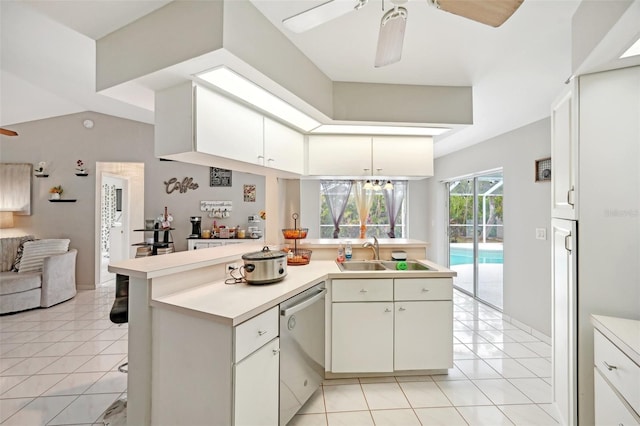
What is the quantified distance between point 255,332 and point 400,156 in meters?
2.16

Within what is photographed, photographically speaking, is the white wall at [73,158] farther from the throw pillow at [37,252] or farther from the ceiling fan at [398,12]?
the ceiling fan at [398,12]

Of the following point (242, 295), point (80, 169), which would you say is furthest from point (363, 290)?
point (80, 169)

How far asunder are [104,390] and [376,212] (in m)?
5.11

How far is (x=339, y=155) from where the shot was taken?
2779mm

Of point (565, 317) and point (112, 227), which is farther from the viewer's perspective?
point (112, 227)

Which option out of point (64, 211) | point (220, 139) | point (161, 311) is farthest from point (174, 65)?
point (64, 211)

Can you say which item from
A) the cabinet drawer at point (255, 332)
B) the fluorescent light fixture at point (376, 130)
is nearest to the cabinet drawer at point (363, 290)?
the cabinet drawer at point (255, 332)

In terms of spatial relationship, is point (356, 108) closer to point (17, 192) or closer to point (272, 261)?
point (272, 261)

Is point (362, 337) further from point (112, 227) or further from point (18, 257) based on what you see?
point (112, 227)

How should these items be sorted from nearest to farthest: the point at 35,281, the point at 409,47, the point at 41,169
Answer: the point at 409,47 < the point at 35,281 < the point at 41,169

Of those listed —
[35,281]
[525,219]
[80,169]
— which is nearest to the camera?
[525,219]

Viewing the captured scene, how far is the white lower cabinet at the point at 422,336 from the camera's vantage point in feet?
7.48

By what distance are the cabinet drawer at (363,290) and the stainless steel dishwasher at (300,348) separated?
18 centimetres

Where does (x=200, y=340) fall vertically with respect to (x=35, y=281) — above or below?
above
